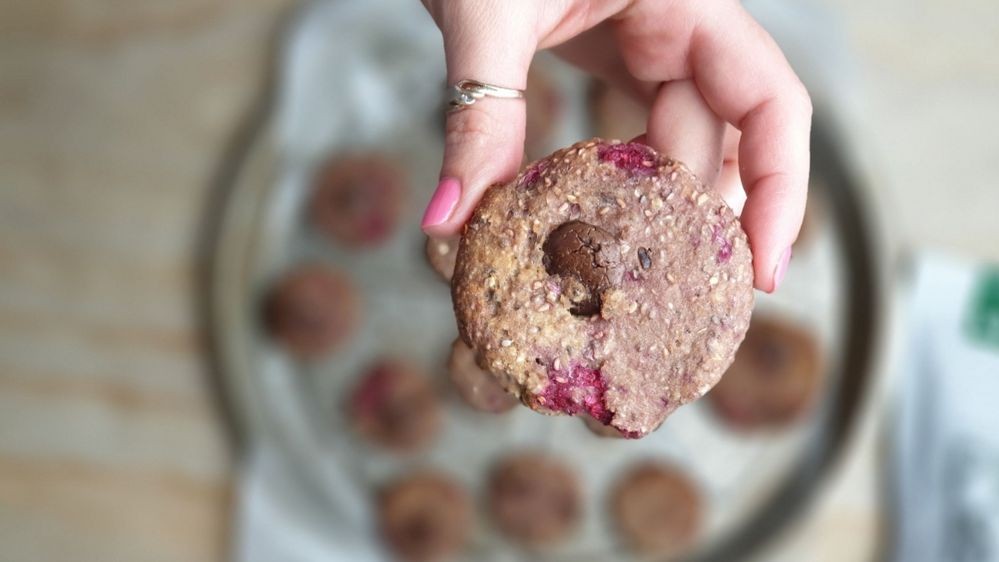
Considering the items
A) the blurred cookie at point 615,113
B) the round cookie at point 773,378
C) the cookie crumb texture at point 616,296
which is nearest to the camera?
the cookie crumb texture at point 616,296

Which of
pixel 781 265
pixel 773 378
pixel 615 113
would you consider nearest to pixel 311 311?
pixel 615 113

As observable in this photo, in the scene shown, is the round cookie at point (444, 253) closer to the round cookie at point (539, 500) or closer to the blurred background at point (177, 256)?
the round cookie at point (539, 500)

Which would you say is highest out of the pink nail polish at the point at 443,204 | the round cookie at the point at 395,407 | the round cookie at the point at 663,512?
the pink nail polish at the point at 443,204

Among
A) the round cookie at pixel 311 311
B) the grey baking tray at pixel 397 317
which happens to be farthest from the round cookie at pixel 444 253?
the round cookie at pixel 311 311

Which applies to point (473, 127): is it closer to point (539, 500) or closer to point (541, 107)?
point (541, 107)

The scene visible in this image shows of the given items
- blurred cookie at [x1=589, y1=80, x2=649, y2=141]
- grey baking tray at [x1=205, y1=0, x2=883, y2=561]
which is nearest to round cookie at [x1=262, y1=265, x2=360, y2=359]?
grey baking tray at [x1=205, y1=0, x2=883, y2=561]

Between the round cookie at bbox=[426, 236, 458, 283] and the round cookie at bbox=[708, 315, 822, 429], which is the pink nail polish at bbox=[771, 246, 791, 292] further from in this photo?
the round cookie at bbox=[708, 315, 822, 429]
